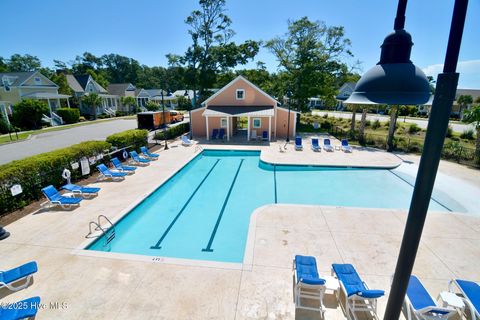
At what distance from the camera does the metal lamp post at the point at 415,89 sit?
2.00 m

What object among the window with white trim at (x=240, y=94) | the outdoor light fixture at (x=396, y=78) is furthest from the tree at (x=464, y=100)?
the outdoor light fixture at (x=396, y=78)

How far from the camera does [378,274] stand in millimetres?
6012

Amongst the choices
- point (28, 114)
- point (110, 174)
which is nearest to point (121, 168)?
point (110, 174)

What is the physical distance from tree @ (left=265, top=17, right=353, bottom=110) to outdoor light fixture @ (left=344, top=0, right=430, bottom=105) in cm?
2760

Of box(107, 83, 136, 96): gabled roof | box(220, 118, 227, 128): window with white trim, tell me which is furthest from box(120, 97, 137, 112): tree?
box(220, 118, 227, 128): window with white trim

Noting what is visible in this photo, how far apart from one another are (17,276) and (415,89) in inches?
320

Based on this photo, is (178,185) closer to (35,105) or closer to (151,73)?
(35,105)

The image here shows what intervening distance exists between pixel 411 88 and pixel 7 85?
4730 centimetres

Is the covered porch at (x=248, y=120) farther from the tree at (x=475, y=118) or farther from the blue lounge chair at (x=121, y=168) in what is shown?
the tree at (x=475, y=118)

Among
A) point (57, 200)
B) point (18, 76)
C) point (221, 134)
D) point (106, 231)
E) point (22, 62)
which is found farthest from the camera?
point (22, 62)

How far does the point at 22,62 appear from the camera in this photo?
80875 mm

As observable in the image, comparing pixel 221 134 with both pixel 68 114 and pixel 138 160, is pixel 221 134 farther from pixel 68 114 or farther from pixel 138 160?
pixel 68 114

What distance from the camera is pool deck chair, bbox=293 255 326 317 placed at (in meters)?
4.93

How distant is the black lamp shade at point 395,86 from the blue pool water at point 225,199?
671cm
